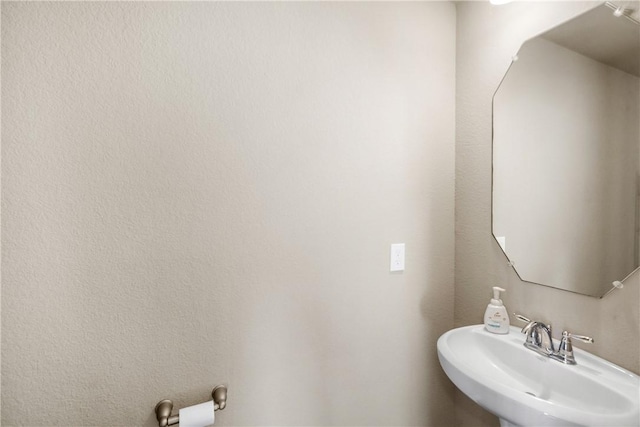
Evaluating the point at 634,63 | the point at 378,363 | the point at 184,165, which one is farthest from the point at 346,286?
the point at 634,63

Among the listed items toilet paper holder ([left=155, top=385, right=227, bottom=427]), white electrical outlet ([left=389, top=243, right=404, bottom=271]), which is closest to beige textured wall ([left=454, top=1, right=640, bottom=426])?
white electrical outlet ([left=389, top=243, right=404, bottom=271])

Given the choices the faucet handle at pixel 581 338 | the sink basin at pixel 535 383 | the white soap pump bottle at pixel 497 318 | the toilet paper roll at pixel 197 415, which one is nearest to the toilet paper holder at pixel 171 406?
the toilet paper roll at pixel 197 415

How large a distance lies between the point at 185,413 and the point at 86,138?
855 mm

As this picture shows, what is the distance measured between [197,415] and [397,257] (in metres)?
0.91

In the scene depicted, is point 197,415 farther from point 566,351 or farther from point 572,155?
point 572,155

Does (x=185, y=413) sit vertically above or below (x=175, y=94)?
below

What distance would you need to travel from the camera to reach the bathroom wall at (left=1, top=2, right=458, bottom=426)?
0.79 metres

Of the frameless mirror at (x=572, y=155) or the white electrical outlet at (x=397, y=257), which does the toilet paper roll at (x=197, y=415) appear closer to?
the white electrical outlet at (x=397, y=257)

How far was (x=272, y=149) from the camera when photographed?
1032 mm

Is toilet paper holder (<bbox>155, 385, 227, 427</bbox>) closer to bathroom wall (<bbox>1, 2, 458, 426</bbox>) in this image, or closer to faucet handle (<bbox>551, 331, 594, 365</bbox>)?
bathroom wall (<bbox>1, 2, 458, 426</bbox>)

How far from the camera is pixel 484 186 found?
1.25 m

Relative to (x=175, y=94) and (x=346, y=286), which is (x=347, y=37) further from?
(x=346, y=286)

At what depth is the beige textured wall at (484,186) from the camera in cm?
98

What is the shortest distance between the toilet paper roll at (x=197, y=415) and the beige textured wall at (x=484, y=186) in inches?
43.9
